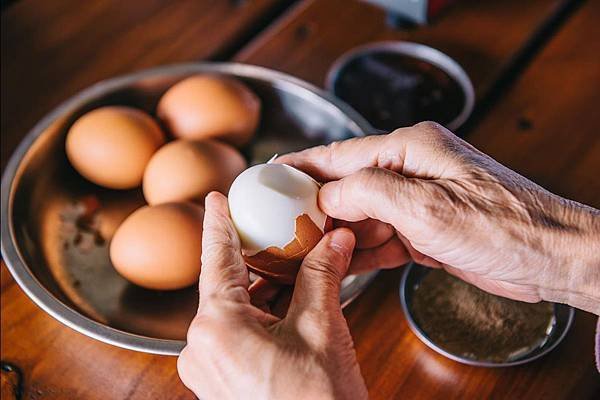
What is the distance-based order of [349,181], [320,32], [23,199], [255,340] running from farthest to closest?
1. [320,32]
2. [23,199]
3. [349,181]
4. [255,340]

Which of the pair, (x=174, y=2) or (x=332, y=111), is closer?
(x=332, y=111)

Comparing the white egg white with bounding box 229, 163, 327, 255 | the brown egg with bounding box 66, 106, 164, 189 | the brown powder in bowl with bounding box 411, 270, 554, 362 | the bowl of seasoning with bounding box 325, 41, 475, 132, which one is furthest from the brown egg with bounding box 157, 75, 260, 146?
the brown powder in bowl with bounding box 411, 270, 554, 362

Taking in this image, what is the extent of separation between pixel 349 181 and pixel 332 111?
15.8 inches

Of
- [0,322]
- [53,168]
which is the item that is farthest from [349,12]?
[0,322]

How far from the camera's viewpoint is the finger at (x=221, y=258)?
2.59ft

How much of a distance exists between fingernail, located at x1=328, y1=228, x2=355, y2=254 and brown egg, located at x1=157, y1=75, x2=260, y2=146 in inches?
14.4

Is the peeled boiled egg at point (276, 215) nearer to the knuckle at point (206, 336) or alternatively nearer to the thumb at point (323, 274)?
the thumb at point (323, 274)

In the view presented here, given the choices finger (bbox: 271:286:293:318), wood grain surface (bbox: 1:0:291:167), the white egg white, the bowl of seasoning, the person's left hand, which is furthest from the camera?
wood grain surface (bbox: 1:0:291:167)

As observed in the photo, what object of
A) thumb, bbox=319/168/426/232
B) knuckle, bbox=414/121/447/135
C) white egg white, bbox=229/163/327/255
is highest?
knuckle, bbox=414/121/447/135

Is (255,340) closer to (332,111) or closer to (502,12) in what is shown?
(332,111)

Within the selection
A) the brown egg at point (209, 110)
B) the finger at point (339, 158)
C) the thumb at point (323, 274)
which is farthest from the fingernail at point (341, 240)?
the brown egg at point (209, 110)

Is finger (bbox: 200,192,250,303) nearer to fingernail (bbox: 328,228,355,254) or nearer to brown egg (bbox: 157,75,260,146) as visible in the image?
fingernail (bbox: 328,228,355,254)

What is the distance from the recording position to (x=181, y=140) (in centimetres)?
112

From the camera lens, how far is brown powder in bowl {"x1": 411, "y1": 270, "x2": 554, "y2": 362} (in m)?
0.94
